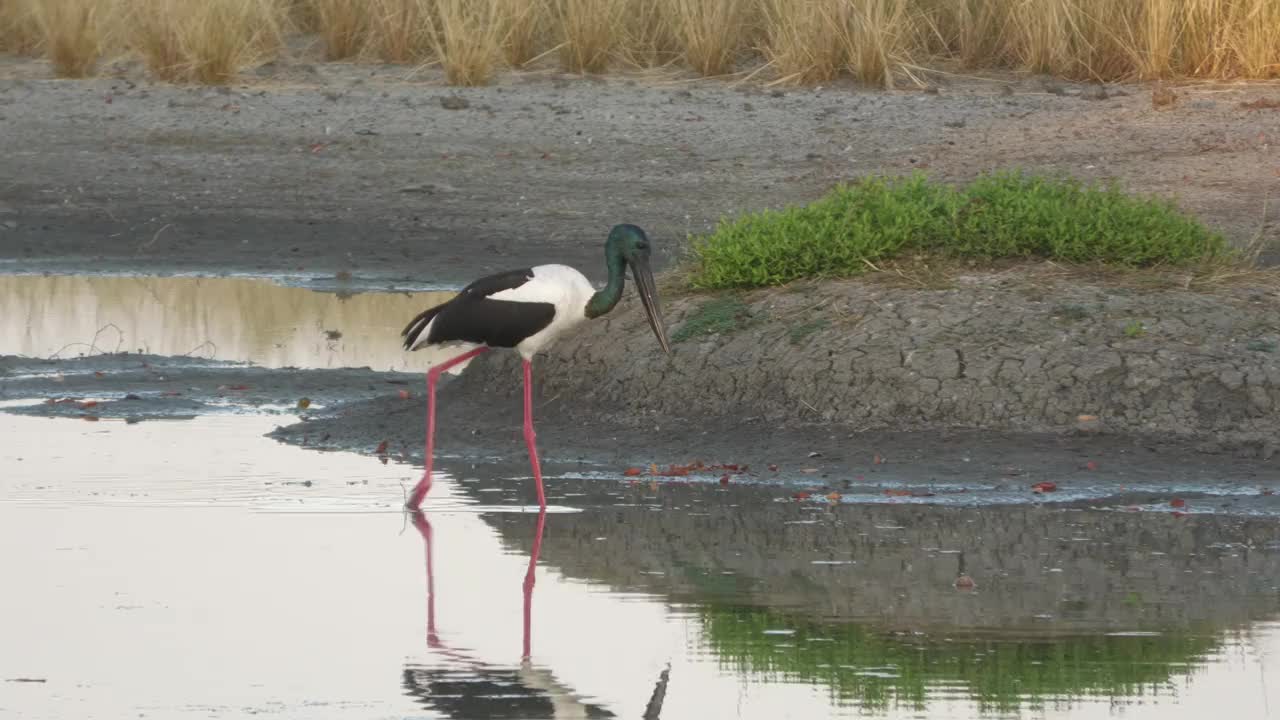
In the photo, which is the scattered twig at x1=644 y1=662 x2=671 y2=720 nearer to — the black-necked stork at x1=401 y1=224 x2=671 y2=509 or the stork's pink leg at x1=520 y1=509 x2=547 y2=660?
the stork's pink leg at x1=520 y1=509 x2=547 y2=660

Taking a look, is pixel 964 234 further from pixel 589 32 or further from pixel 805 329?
pixel 589 32

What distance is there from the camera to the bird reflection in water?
20.5 feet

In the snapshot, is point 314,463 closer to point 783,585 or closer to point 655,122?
point 783,585

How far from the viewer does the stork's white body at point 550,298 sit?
10.1 meters

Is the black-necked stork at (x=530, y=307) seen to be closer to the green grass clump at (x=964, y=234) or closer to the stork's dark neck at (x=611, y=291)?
the stork's dark neck at (x=611, y=291)

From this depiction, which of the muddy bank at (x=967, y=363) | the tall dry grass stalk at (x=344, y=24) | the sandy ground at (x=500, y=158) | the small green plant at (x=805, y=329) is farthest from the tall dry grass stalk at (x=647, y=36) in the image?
the small green plant at (x=805, y=329)

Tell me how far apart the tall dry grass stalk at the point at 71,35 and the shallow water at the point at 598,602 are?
12570mm

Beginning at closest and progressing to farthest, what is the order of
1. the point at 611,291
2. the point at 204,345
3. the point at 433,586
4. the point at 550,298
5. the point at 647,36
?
1. the point at 433,586
2. the point at 550,298
3. the point at 611,291
4. the point at 204,345
5. the point at 647,36

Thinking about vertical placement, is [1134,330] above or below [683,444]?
above

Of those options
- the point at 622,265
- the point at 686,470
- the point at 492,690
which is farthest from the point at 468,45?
the point at 492,690

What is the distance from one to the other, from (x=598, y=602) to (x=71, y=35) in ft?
51.1

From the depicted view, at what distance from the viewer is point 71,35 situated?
22.0 m

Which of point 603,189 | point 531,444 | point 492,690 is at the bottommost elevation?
point 492,690

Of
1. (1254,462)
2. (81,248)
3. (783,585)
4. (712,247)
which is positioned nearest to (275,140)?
(81,248)
